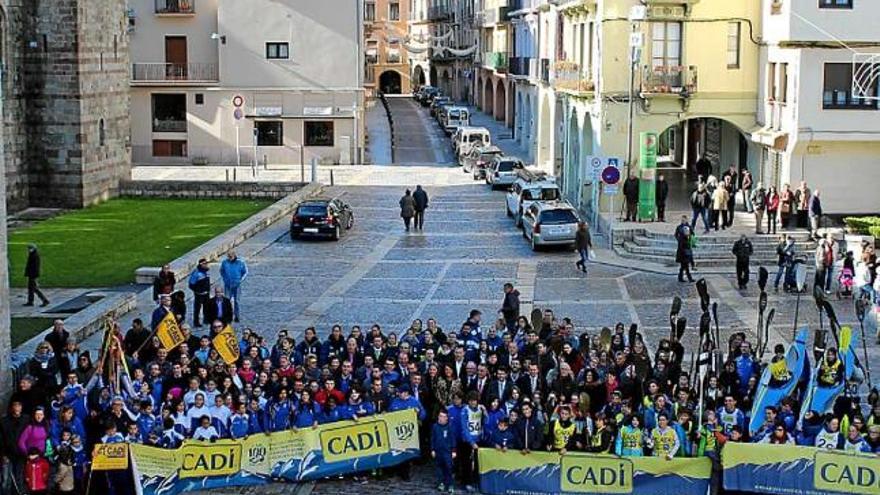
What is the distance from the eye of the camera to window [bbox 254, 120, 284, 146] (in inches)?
2539

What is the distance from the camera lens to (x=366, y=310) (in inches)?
1217

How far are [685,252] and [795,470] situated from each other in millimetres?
16627

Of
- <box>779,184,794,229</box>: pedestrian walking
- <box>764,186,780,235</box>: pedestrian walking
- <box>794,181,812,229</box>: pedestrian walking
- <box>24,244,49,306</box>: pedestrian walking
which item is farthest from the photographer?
<box>794,181,812,229</box>: pedestrian walking

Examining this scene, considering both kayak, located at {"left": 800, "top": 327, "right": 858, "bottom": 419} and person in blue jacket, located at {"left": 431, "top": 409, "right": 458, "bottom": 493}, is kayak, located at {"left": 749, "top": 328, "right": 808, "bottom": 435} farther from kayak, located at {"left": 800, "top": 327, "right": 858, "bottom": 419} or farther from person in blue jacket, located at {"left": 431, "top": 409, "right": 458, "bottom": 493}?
person in blue jacket, located at {"left": 431, "top": 409, "right": 458, "bottom": 493}

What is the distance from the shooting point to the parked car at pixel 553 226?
38938 millimetres

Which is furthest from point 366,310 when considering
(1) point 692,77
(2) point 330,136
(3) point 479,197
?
(2) point 330,136

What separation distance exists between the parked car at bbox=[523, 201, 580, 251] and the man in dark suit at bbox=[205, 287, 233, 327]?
12.8m

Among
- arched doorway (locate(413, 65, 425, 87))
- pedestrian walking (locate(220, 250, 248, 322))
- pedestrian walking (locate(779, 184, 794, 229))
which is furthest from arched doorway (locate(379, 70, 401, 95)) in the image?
pedestrian walking (locate(220, 250, 248, 322))

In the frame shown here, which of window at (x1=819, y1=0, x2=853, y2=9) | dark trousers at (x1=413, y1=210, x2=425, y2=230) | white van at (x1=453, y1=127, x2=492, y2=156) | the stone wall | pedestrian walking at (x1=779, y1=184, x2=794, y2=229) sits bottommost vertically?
dark trousers at (x1=413, y1=210, x2=425, y2=230)

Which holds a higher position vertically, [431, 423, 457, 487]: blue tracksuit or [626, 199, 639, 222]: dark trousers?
[626, 199, 639, 222]: dark trousers

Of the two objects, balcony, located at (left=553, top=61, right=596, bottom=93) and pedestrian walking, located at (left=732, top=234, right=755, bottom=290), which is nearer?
pedestrian walking, located at (left=732, top=234, right=755, bottom=290)

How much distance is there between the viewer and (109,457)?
17.6 metres

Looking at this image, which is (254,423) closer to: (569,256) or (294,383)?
(294,383)

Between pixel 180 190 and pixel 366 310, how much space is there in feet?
76.8
